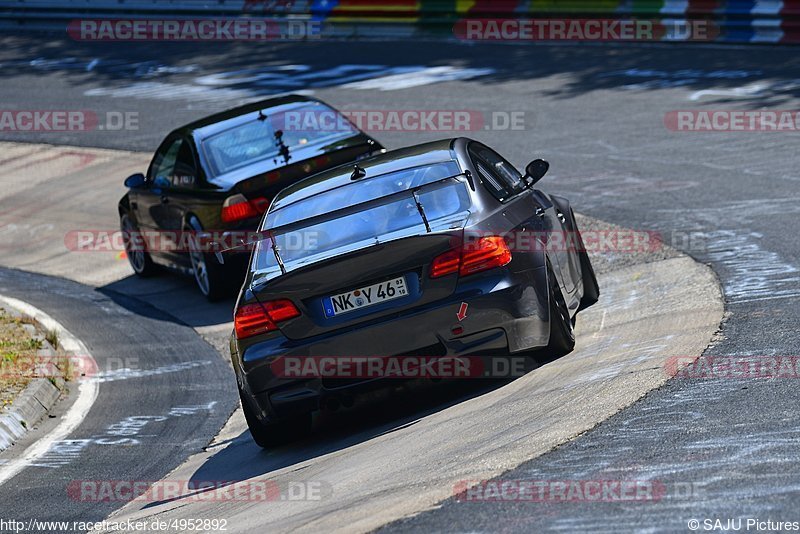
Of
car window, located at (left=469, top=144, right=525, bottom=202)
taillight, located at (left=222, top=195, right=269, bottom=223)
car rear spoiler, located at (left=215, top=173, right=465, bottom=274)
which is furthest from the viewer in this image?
taillight, located at (left=222, top=195, right=269, bottom=223)

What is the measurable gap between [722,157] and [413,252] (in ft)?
26.1

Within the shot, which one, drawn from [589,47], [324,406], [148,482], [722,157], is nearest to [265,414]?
[324,406]

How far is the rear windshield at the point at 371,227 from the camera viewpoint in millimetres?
7395

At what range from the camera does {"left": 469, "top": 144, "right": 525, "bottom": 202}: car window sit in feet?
26.8

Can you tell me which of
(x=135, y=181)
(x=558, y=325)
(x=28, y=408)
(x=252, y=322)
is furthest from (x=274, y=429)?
(x=135, y=181)

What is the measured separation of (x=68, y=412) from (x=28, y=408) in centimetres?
38

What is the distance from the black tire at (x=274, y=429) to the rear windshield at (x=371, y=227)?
32.3 inches

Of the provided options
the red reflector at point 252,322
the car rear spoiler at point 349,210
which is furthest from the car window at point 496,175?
the red reflector at point 252,322

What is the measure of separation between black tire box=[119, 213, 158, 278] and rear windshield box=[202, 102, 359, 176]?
2.17 meters

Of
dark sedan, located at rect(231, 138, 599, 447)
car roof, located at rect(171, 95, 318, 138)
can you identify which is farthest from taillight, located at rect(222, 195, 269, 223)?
dark sedan, located at rect(231, 138, 599, 447)

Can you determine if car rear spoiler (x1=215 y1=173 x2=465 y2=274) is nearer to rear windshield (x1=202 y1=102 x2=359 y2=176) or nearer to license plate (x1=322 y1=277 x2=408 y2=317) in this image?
license plate (x1=322 y1=277 x2=408 y2=317)

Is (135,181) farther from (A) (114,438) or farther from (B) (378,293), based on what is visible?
(B) (378,293)

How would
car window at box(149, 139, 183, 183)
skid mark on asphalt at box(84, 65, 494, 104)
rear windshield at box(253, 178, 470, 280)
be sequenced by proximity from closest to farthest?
rear windshield at box(253, 178, 470, 280) < car window at box(149, 139, 183, 183) < skid mark on asphalt at box(84, 65, 494, 104)

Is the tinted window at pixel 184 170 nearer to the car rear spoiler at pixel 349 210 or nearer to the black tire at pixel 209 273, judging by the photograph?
the black tire at pixel 209 273
